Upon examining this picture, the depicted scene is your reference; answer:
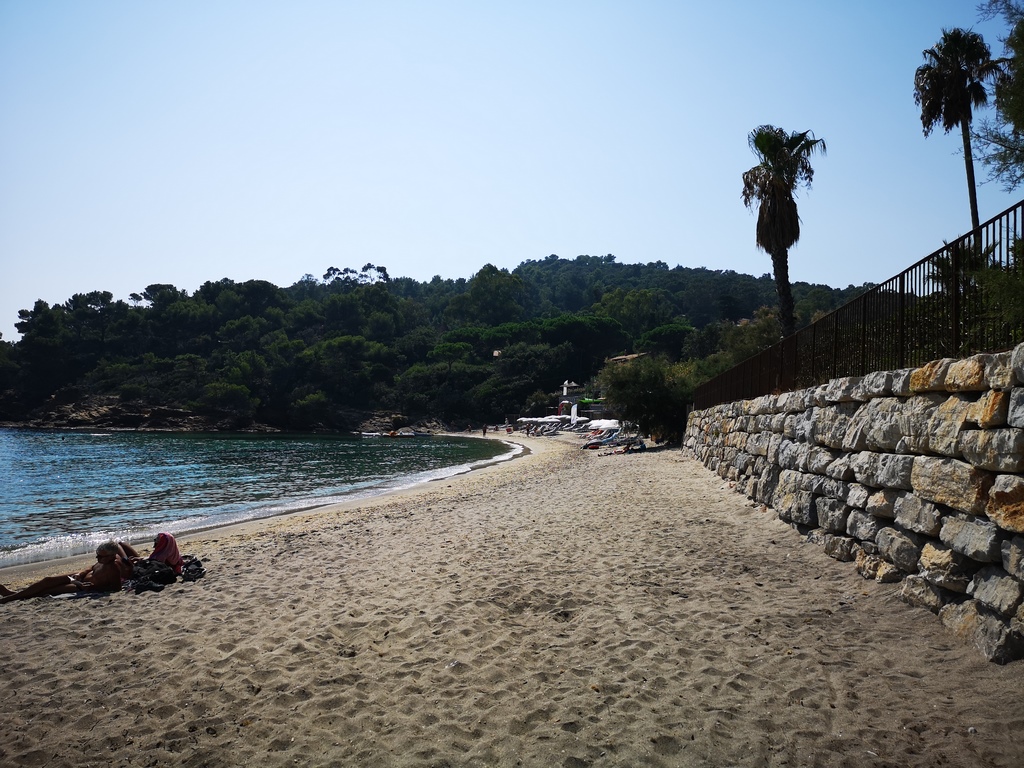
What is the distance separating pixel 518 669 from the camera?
531 centimetres

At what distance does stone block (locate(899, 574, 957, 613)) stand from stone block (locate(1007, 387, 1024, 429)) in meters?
1.53

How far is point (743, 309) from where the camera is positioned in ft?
356

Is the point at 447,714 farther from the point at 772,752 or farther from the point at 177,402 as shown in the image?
the point at 177,402

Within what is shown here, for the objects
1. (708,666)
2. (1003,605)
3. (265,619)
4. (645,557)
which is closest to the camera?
(1003,605)

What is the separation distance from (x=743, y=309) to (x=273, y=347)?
70515 millimetres

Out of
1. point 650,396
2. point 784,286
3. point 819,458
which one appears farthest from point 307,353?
point 819,458

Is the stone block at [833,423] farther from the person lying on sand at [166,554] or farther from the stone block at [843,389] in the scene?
the person lying on sand at [166,554]

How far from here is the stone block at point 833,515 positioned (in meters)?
7.52

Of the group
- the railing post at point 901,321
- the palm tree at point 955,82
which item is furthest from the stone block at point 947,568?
the palm tree at point 955,82

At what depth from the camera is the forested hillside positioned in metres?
91.1

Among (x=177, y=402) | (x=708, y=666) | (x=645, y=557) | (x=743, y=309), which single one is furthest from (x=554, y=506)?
(x=743, y=309)

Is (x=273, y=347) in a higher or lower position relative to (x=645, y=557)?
higher

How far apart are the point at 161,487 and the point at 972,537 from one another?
2772cm

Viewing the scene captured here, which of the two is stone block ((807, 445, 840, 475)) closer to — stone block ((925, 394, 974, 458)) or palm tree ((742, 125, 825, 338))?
stone block ((925, 394, 974, 458))
